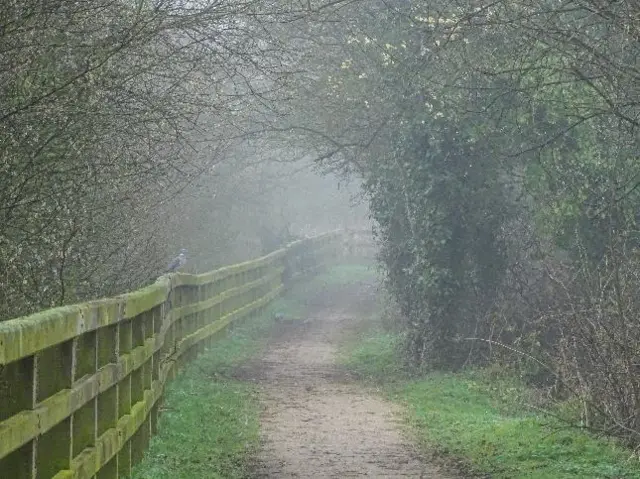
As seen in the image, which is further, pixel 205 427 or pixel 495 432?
pixel 205 427

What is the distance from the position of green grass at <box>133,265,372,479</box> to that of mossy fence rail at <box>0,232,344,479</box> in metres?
0.26

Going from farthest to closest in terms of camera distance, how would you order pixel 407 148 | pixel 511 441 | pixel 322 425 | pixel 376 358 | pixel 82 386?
1. pixel 376 358
2. pixel 407 148
3. pixel 322 425
4. pixel 511 441
5. pixel 82 386

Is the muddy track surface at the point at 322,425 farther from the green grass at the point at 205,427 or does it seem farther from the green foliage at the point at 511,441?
the green foliage at the point at 511,441

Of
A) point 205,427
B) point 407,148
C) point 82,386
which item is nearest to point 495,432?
point 205,427

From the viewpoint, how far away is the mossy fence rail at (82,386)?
4.89m

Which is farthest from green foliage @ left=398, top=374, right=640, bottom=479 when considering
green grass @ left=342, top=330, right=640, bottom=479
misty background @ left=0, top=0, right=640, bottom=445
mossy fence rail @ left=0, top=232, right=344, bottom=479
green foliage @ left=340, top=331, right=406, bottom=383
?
green foliage @ left=340, top=331, right=406, bottom=383

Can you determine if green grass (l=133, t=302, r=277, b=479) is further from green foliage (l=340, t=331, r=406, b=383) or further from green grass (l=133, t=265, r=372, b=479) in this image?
green foliage (l=340, t=331, r=406, b=383)

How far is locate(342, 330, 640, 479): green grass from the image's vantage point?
369 inches

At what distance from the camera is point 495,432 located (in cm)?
1113

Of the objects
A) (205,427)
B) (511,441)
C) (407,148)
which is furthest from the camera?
(407,148)

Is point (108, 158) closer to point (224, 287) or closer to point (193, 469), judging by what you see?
point (193, 469)

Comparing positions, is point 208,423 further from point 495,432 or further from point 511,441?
point 511,441

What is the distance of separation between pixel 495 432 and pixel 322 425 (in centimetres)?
202

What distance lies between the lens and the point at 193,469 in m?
9.34
